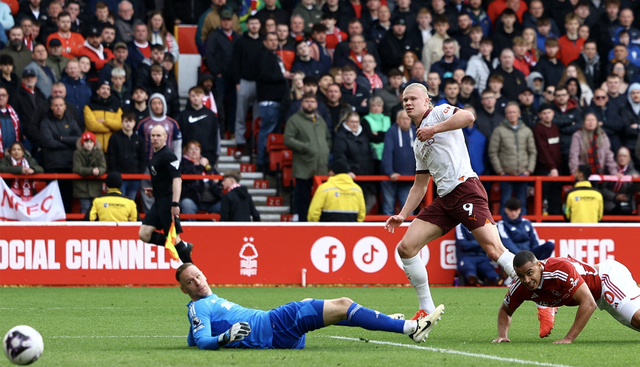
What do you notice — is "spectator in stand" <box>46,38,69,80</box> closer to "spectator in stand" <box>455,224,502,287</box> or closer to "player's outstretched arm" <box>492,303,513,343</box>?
"spectator in stand" <box>455,224,502,287</box>

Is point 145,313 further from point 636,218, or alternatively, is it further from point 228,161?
point 636,218

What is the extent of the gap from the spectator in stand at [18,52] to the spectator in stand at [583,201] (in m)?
9.63

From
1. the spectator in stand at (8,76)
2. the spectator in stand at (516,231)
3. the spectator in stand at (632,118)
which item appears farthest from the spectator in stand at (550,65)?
the spectator in stand at (8,76)

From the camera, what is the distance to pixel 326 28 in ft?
57.3

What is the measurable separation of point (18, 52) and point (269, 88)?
440 centimetres

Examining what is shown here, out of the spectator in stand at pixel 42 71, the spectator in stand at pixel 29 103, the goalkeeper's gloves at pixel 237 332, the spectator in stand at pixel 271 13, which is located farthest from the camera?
the spectator in stand at pixel 271 13

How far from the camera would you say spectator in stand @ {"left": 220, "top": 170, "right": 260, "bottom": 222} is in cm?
1461

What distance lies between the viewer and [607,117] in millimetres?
16656

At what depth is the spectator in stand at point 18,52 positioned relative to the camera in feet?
51.2

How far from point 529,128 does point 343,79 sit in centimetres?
341

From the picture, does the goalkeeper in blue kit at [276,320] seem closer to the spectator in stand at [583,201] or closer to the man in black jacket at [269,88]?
the spectator in stand at [583,201]

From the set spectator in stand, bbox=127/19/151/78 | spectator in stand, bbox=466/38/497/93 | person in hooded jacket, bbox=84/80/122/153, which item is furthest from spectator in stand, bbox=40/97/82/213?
spectator in stand, bbox=466/38/497/93

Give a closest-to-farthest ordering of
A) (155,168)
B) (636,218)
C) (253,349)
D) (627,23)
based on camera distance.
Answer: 1. (253,349)
2. (155,168)
3. (636,218)
4. (627,23)

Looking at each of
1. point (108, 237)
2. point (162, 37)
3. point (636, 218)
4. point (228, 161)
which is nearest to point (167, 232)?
point (108, 237)
